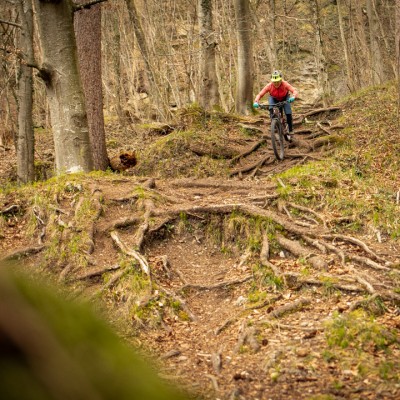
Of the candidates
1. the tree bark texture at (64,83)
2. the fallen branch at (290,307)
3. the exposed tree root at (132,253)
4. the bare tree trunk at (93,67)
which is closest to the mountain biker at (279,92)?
the bare tree trunk at (93,67)

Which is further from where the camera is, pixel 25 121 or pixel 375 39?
pixel 375 39

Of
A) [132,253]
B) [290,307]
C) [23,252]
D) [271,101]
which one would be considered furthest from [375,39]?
[23,252]

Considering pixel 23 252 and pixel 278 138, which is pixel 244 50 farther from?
pixel 23 252

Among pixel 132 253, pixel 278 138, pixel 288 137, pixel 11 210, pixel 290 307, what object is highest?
pixel 288 137

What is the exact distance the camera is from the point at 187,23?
2814 cm

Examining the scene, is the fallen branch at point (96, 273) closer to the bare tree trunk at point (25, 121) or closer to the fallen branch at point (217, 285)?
the fallen branch at point (217, 285)

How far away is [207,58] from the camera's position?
14727 millimetres

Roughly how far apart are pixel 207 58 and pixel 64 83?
23.6 ft

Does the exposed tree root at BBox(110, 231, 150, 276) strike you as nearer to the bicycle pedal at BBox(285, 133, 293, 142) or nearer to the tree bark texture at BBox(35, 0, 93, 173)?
the tree bark texture at BBox(35, 0, 93, 173)

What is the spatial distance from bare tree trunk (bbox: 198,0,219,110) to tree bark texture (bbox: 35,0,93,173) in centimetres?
680

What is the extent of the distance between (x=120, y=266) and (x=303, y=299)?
7.36 ft

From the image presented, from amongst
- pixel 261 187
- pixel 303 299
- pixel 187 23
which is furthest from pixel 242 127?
pixel 187 23

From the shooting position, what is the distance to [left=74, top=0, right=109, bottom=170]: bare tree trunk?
11.2m

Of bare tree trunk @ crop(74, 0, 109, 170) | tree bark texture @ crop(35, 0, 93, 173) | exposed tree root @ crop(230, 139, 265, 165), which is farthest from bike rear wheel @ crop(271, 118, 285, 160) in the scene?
tree bark texture @ crop(35, 0, 93, 173)
